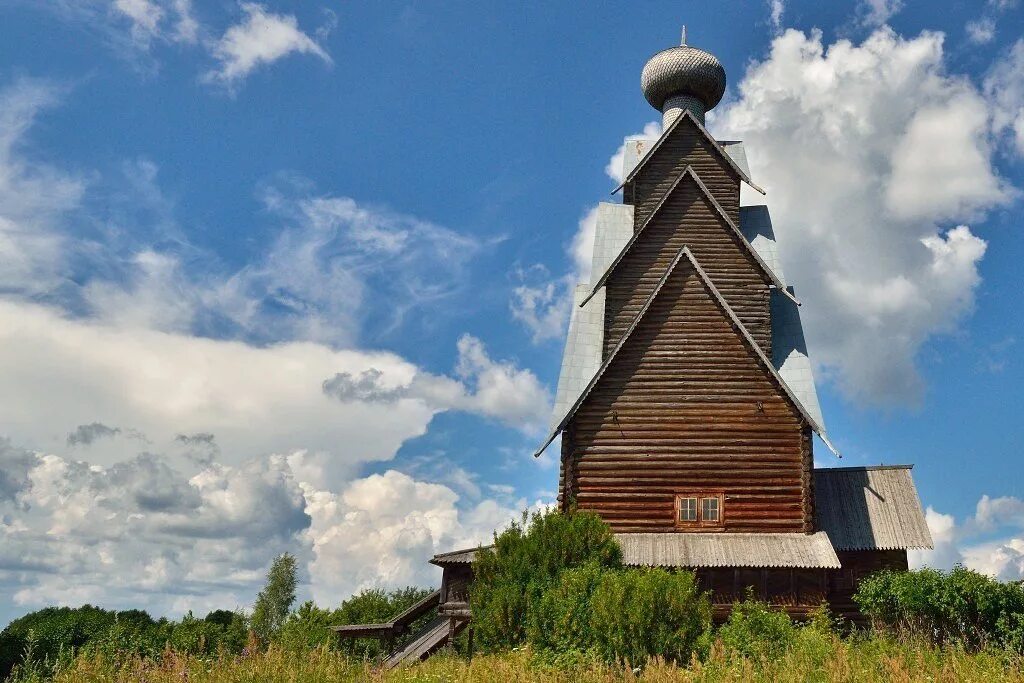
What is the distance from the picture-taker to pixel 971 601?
1600cm

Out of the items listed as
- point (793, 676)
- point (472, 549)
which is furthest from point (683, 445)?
point (793, 676)

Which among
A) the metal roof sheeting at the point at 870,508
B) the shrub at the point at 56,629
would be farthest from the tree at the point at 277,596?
the metal roof sheeting at the point at 870,508

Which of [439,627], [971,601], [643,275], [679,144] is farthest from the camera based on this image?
[679,144]

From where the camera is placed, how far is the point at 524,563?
16969 mm

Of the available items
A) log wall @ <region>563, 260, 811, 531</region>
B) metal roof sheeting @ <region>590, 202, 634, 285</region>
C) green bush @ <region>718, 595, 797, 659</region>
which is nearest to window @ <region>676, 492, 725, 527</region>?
log wall @ <region>563, 260, 811, 531</region>

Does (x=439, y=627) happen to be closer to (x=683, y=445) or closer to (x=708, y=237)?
(x=683, y=445)

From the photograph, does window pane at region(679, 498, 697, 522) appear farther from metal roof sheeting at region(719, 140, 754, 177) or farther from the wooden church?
metal roof sheeting at region(719, 140, 754, 177)

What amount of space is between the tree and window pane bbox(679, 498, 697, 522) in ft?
86.7

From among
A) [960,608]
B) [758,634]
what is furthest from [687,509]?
[960,608]

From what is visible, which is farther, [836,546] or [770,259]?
[770,259]

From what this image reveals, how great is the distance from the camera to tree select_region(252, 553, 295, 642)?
41.5 meters

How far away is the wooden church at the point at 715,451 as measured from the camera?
20438 mm

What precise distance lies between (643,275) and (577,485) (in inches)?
287

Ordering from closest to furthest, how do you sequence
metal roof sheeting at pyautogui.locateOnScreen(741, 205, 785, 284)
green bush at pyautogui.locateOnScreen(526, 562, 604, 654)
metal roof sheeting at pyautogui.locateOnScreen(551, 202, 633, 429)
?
green bush at pyautogui.locateOnScreen(526, 562, 604, 654) < metal roof sheeting at pyautogui.locateOnScreen(551, 202, 633, 429) < metal roof sheeting at pyautogui.locateOnScreen(741, 205, 785, 284)
